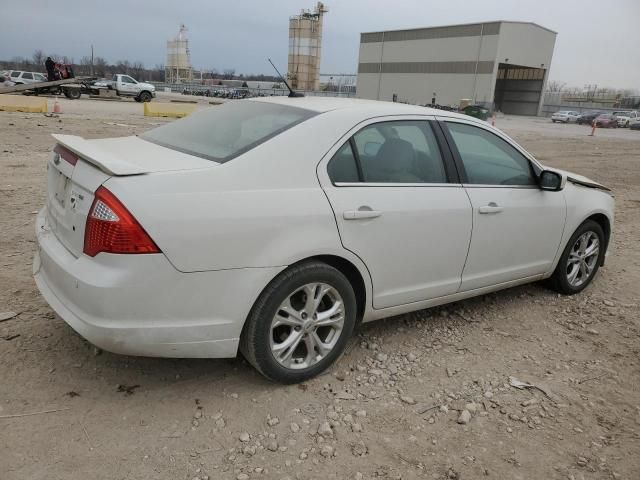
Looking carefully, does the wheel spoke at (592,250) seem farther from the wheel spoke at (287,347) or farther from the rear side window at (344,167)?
the wheel spoke at (287,347)

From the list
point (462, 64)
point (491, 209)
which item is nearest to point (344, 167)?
point (491, 209)

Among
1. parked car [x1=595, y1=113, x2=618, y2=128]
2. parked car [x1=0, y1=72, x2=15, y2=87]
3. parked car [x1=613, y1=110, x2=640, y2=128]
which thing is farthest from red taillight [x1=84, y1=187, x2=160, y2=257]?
parked car [x1=613, y1=110, x2=640, y2=128]

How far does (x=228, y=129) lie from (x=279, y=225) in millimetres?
903

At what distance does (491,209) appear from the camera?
3.69 m

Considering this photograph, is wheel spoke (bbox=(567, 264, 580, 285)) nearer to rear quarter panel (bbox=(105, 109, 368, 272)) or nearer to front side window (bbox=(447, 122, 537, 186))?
front side window (bbox=(447, 122, 537, 186))

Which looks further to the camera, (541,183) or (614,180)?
(614,180)

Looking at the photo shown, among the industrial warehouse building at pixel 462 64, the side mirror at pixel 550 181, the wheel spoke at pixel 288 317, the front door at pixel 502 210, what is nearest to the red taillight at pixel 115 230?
the wheel spoke at pixel 288 317

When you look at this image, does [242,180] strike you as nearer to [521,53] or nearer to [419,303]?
[419,303]

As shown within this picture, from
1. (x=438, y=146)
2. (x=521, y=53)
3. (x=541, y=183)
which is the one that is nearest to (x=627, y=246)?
(x=541, y=183)

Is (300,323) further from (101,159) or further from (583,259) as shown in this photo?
(583,259)

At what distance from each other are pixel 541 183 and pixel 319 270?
217 centimetres

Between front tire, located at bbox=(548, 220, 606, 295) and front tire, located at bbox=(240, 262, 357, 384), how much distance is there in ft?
7.75

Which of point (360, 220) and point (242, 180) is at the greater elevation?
point (242, 180)

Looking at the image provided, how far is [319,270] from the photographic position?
9.50 ft
